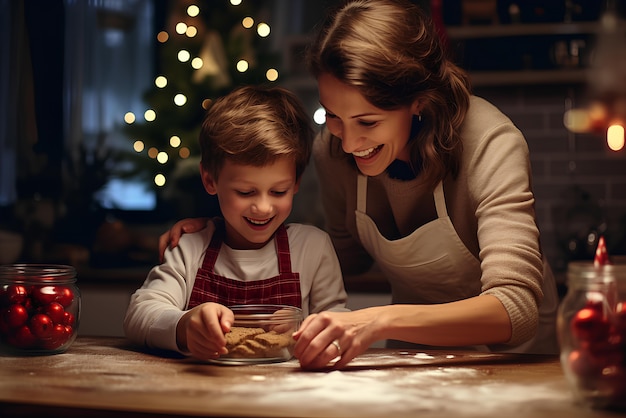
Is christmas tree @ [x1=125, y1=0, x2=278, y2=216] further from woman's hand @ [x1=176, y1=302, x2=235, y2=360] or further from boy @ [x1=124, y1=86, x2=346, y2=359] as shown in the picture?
woman's hand @ [x1=176, y1=302, x2=235, y2=360]

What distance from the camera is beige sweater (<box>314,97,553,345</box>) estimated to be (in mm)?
1307

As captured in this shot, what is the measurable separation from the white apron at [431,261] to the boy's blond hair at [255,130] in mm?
204

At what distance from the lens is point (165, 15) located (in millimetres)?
3420

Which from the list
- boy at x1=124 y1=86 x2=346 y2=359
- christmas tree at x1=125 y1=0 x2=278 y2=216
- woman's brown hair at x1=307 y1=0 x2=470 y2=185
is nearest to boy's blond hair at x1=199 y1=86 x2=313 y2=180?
boy at x1=124 y1=86 x2=346 y2=359

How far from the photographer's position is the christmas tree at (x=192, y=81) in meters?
2.83

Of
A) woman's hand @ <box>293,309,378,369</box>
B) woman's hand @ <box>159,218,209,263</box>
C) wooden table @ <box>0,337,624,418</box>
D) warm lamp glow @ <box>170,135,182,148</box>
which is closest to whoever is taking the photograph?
wooden table @ <box>0,337,624,418</box>

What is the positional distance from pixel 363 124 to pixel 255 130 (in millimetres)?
202

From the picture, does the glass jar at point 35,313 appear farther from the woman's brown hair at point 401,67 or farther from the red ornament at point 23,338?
the woman's brown hair at point 401,67

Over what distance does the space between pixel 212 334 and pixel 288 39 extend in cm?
225

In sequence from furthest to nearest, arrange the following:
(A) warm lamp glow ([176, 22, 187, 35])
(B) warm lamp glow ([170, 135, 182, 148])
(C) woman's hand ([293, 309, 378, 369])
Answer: (A) warm lamp glow ([176, 22, 187, 35])
(B) warm lamp glow ([170, 135, 182, 148])
(C) woman's hand ([293, 309, 378, 369])

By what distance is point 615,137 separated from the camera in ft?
9.28

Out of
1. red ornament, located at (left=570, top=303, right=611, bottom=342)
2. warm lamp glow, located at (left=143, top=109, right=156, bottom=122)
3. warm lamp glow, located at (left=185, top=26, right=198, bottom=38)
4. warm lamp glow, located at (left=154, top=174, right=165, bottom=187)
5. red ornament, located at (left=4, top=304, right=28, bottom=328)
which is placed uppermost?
warm lamp glow, located at (left=185, top=26, right=198, bottom=38)

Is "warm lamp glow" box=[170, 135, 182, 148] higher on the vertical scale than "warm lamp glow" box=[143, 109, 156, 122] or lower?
lower

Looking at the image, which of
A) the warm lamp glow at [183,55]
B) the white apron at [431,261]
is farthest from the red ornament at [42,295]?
the warm lamp glow at [183,55]
